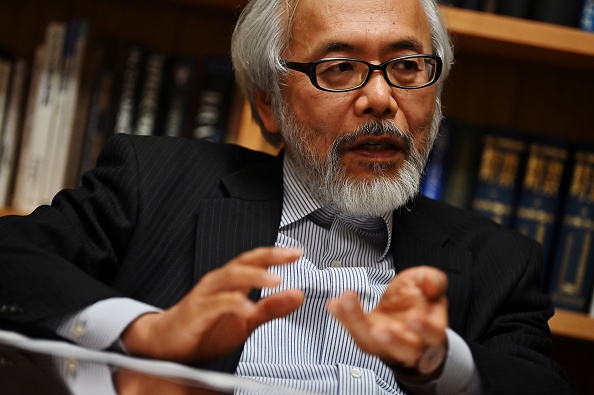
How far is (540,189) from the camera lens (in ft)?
5.61

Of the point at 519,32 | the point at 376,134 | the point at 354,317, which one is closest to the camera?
the point at 354,317

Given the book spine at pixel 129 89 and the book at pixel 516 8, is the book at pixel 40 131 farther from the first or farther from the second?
the book at pixel 516 8

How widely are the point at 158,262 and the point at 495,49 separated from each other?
91 centimetres

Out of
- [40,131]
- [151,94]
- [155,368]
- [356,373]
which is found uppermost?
[151,94]

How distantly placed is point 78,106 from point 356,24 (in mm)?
697

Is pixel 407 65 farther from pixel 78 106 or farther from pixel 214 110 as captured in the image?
pixel 78 106

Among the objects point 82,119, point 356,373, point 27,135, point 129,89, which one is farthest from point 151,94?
point 356,373

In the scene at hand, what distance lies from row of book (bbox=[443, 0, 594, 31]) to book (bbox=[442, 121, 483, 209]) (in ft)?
0.78

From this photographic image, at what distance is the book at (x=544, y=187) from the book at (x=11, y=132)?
1044 millimetres

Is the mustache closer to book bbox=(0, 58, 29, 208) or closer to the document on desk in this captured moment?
the document on desk

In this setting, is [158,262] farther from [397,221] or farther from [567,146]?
[567,146]

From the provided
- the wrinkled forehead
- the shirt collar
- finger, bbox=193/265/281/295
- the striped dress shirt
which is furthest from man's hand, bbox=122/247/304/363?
the wrinkled forehead

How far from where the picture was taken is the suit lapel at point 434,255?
1278mm

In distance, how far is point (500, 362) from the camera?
1.06 meters
